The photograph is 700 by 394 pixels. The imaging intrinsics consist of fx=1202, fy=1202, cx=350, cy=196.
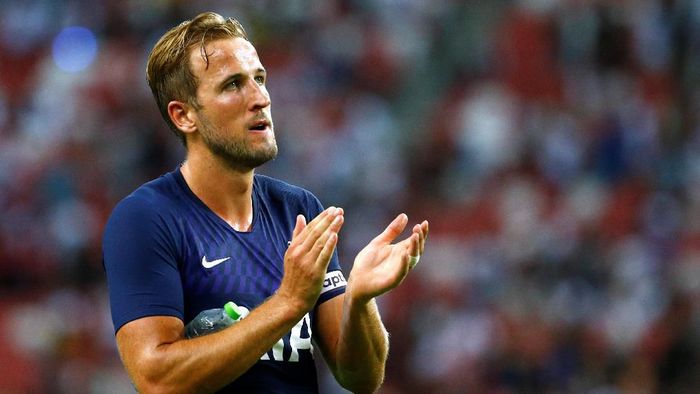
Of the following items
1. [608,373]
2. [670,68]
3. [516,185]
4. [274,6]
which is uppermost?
[274,6]

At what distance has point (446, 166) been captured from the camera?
1108 centimetres

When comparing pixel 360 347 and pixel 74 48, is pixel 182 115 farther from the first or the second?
pixel 74 48

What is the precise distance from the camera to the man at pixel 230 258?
11.2 ft

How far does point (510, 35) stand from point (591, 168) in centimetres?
201

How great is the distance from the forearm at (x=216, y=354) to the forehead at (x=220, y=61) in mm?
839

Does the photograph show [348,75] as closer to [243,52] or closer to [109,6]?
[109,6]

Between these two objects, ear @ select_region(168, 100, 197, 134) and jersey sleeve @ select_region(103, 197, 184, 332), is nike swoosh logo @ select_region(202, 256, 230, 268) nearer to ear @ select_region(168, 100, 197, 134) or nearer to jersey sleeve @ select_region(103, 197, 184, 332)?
jersey sleeve @ select_region(103, 197, 184, 332)

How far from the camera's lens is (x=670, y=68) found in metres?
11.5

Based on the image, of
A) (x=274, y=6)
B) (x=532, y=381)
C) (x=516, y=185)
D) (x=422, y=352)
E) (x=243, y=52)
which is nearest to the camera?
(x=243, y=52)

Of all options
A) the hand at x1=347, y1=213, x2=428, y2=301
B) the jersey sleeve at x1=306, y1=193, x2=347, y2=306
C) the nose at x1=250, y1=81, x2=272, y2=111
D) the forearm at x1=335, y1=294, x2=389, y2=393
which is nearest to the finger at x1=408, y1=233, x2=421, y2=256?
the hand at x1=347, y1=213, x2=428, y2=301

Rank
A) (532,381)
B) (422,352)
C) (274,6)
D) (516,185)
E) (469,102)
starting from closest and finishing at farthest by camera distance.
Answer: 1. (532,381)
2. (422,352)
3. (516,185)
4. (469,102)
5. (274,6)

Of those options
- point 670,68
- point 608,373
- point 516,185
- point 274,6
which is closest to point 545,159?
point 516,185

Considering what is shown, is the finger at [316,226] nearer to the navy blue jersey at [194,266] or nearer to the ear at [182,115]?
the navy blue jersey at [194,266]

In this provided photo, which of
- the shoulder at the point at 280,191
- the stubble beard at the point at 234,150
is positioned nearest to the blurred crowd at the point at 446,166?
the shoulder at the point at 280,191
